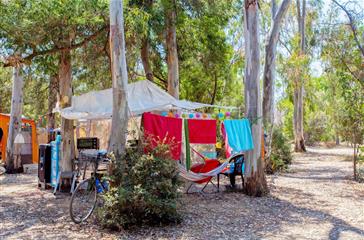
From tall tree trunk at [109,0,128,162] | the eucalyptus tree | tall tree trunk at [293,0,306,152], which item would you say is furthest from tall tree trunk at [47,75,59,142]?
tall tree trunk at [293,0,306,152]

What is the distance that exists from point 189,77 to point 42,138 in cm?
727

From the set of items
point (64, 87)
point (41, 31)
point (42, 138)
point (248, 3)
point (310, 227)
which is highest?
point (248, 3)

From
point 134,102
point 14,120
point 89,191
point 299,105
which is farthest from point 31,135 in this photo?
point 299,105

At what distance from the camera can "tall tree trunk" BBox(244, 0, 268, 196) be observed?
731 cm

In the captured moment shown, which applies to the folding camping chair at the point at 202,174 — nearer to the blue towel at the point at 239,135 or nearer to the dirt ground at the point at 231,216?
the dirt ground at the point at 231,216

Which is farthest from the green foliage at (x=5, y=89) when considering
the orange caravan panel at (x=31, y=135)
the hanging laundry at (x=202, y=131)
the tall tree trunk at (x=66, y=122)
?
the hanging laundry at (x=202, y=131)

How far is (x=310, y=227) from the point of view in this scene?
507 centimetres

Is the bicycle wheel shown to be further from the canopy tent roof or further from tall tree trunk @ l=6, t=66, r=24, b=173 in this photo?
tall tree trunk @ l=6, t=66, r=24, b=173

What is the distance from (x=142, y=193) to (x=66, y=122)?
4.07 m

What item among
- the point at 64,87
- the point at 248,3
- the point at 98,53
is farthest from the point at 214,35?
the point at 64,87

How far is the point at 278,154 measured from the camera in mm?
12328

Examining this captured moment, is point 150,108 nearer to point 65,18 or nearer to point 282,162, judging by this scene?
point 65,18

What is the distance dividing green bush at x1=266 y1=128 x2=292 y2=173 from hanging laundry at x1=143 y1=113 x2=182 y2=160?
4726 millimetres

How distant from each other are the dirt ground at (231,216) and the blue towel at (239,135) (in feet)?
3.13
